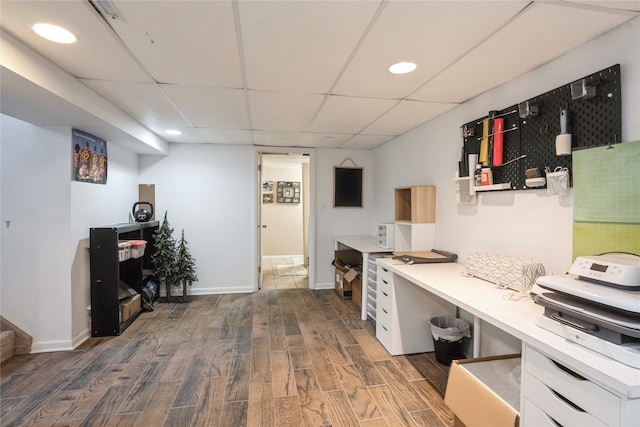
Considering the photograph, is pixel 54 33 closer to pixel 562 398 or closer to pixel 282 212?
pixel 562 398

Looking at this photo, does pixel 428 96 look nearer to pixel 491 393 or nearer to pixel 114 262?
pixel 491 393

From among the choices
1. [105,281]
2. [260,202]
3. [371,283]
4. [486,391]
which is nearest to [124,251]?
[105,281]

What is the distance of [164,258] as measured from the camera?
4.02m

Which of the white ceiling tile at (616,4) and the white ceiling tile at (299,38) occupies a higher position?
the white ceiling tile at (299,38)

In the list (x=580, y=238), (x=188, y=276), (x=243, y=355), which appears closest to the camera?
(x=580, y=238)

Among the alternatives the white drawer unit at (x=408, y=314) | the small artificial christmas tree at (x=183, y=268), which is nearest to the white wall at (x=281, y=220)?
the small artificial christmas tree at (x=183, y=268)

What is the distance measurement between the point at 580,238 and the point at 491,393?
93 cm

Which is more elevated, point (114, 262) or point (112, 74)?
point (112, 74)

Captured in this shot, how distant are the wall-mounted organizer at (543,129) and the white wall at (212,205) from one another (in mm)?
3079

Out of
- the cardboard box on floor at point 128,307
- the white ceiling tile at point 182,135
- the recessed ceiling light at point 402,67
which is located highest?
the white ceiling tile at point 182,135

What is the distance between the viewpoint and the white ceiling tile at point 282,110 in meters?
2.45

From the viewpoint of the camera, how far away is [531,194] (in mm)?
1917

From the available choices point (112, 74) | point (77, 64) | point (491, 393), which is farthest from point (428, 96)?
point (77, 64)

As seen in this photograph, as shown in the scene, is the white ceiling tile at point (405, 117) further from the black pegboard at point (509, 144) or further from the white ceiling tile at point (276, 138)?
the white ceiling tile at point (276, 138)
